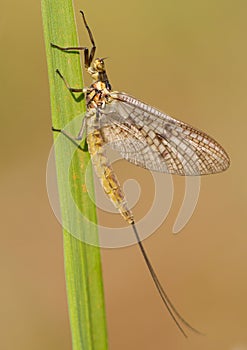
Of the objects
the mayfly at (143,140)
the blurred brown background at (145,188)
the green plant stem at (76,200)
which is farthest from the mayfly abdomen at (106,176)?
the blurred brown background at (145,188)

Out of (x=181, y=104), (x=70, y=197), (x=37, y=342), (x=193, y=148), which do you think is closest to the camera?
(x=70, y=197)

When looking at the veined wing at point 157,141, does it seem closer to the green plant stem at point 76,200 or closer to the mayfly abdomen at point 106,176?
the mayfly abdomen at point 106,176

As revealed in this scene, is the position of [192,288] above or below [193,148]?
below

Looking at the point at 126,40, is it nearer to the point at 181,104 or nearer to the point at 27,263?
the point at 181,104

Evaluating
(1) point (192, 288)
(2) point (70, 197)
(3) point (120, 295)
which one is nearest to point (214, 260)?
(1) point (192, 288)

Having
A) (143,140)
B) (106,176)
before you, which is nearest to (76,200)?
(106,176)

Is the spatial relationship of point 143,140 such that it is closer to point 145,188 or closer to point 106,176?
point 106,176
